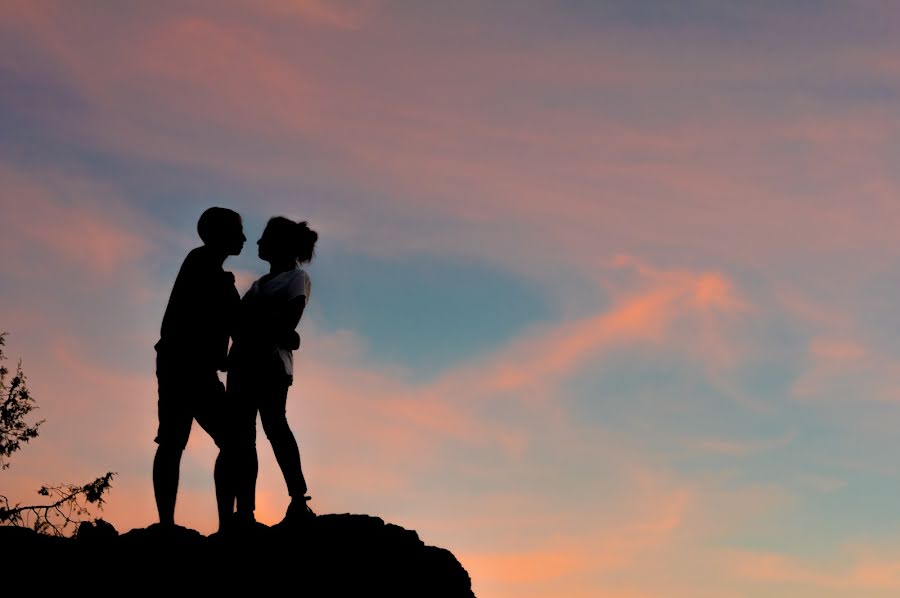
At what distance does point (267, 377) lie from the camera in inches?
308

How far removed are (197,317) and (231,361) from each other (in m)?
0.59

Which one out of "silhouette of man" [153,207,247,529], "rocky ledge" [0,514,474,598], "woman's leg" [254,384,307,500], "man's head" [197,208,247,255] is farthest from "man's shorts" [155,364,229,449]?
"man's head" [197,208,247,255]

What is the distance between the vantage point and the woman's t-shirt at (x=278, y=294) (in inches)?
306

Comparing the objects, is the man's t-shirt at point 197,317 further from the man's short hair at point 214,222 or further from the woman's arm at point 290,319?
the woman's arm at point 290,319

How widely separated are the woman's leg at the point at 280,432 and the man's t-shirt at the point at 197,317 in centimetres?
52

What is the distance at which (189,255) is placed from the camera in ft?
25.3

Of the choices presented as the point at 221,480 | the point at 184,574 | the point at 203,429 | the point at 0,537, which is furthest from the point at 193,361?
the point at 0,537

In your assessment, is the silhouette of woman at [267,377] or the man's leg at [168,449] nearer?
the man's leg at [168,449]

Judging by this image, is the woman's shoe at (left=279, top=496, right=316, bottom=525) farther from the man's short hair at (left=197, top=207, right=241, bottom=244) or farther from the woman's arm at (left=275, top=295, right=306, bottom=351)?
the man's short hair at (left=197, top=207, right=241, bottom=244)

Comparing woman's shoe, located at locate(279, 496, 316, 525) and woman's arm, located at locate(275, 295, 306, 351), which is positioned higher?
woman's arm, located at locate(275, 295, 306, 351)

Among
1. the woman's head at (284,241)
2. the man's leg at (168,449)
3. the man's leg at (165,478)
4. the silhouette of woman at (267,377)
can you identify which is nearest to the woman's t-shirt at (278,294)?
the silhouette of woman at (267,377)

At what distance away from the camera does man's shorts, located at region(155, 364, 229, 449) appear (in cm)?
751

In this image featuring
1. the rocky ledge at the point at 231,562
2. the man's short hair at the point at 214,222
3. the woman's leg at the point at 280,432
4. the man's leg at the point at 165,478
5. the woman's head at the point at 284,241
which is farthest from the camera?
the woman's head at the point at 284,241

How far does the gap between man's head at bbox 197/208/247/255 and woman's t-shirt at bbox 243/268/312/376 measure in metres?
0.43
